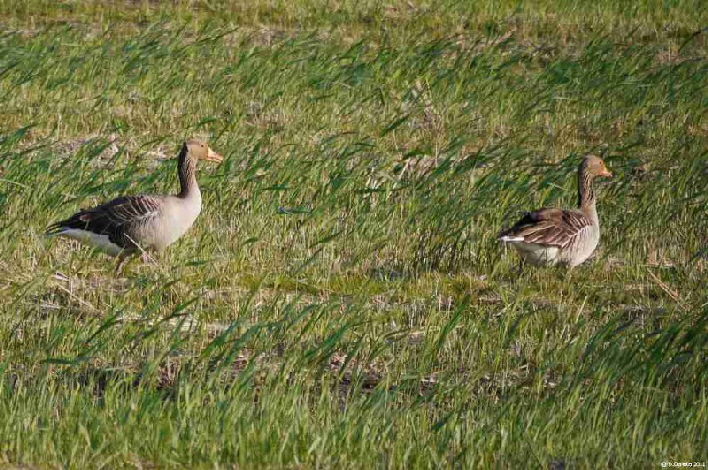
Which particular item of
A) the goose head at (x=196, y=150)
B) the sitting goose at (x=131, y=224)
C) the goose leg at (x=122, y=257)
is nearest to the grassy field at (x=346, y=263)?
the goose leg at (x=122, y=257)

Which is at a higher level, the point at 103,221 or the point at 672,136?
the point at 103,221

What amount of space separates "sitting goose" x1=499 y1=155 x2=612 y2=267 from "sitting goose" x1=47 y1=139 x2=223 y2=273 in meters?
2.42

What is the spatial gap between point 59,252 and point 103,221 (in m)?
0.73

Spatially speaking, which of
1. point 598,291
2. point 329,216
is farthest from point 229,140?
point 598,291

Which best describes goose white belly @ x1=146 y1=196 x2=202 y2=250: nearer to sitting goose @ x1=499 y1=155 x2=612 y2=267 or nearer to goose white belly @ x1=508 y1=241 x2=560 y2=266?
sitting goose @ x1=499 y1=155 x2=612 y2=267

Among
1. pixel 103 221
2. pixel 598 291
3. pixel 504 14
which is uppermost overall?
pixel 103 221

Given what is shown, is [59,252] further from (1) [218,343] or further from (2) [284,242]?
(1) [218,343]

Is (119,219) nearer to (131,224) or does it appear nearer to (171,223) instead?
(131,224)

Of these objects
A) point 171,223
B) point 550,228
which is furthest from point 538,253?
point 171,223

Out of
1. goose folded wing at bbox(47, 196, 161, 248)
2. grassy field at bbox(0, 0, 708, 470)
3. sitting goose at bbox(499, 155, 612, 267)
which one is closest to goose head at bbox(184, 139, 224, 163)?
grassy field at bbox(0, 0, 708, 470)

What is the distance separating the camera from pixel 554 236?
880cm

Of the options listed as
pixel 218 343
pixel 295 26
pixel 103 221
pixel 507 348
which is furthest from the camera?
pixel 295 26

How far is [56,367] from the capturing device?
6660 mm

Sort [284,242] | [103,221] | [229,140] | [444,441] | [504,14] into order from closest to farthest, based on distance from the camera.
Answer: [444,441]
[103,221]
[284,242]
[229,140]
[504,14]
